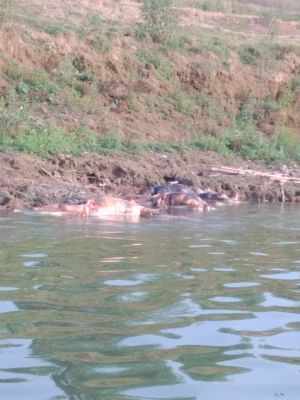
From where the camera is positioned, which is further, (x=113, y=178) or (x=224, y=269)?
(x=113, y=178)

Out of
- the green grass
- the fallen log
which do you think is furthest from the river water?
the fallen log

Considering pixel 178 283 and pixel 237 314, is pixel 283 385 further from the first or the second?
pixel 178 283

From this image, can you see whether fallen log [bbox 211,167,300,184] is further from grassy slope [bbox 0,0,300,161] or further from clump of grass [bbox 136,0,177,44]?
clump of grass [bbox 136,0,177,44]

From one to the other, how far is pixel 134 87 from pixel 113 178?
6.69 m

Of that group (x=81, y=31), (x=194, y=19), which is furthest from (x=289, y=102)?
(x=194, y=19)

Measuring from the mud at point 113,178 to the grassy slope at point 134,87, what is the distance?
0.70 m

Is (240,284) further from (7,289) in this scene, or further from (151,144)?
(151,144)

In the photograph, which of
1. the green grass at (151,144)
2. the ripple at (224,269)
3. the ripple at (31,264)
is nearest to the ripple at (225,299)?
the ripple at (224,269)

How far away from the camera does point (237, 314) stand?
5.60 metres

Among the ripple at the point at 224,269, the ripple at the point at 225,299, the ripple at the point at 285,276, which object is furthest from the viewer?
the ripple at the point at 224,269

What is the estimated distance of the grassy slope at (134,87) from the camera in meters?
19.1

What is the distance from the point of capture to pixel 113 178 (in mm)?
16406

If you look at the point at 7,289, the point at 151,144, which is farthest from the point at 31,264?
the point at 151,144

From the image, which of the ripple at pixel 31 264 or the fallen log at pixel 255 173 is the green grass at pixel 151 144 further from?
the ripple at pixel 31 264
